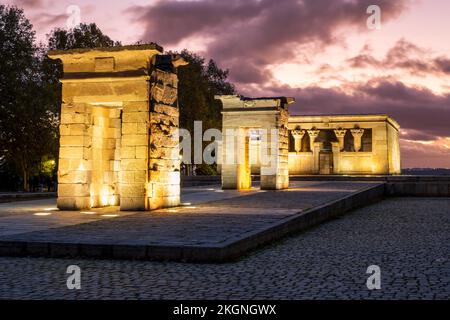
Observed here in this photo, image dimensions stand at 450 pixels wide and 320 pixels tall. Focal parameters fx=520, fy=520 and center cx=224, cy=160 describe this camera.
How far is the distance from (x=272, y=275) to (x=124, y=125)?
836cm

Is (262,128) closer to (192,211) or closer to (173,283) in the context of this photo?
(192,211)

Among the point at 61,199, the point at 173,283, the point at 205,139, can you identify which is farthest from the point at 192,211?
the point at 205,139

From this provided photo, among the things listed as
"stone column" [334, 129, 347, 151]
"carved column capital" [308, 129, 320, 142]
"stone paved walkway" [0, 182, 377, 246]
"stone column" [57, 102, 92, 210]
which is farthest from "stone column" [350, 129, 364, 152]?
"stone column" [57, 102, 92, 210]

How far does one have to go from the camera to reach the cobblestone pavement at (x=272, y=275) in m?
5.77

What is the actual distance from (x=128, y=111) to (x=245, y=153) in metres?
12.7

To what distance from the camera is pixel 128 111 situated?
14.1 m

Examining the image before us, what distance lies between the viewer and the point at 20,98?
103 feet

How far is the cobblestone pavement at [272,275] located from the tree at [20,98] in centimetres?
2532

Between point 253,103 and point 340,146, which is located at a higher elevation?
point 253,103

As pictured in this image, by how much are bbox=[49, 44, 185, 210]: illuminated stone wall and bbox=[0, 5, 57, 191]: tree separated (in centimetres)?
1789

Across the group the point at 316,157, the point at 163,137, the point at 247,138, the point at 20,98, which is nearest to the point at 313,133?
the point at 316,157

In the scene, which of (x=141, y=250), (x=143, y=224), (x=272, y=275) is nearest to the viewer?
(x=272, y=275)

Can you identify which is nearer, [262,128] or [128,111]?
[128,111]

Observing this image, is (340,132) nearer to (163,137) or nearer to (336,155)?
(336,155)
